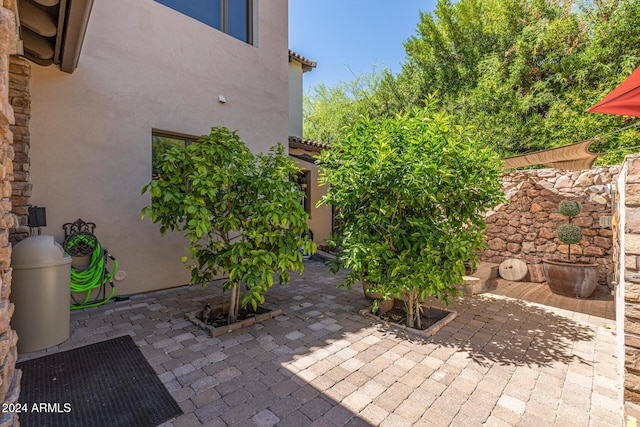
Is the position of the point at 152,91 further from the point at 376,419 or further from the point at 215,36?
the point at 376,419

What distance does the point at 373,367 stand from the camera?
10.1 feet

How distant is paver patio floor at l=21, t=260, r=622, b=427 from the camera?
7.98 ft

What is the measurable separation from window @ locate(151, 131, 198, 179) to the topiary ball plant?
747 centimetres

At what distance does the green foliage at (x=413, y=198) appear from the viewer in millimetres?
3695

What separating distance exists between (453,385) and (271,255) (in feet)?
7.73

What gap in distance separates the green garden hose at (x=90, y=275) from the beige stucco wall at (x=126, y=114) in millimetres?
236

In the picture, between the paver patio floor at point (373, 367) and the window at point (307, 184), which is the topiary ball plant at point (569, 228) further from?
the window at point (307, 184)

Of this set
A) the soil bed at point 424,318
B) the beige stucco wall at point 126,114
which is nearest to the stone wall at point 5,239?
the beige stucco wall at point 126,114

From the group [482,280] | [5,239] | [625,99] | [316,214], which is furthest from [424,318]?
[316,214]

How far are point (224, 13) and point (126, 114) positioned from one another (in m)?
3.22

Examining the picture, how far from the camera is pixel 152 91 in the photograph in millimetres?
5348

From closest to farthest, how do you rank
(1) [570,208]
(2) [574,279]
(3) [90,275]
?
(3) [90,275]
(2) [574,279]
(1) [570,208]

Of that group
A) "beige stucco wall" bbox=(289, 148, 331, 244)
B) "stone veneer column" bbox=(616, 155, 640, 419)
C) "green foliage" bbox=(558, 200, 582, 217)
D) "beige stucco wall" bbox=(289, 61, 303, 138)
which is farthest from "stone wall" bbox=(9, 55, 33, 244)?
"green foliage" bbox=(558, 200, 582, 217)

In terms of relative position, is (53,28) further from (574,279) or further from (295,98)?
(574,279)
